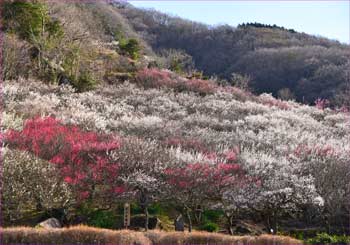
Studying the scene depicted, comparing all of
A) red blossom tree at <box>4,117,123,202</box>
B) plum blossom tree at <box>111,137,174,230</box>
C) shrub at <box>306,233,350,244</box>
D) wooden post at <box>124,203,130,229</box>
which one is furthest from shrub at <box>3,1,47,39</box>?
shrub at <box>306,233,350,244</box>

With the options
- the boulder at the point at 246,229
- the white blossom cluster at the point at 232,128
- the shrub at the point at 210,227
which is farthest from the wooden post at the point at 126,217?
the boulder at the point at 246,229

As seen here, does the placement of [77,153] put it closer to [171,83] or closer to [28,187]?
[28,187]

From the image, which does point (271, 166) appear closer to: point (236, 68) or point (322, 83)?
point (322, 83)

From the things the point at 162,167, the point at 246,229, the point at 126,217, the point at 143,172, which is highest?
the point at 162,167

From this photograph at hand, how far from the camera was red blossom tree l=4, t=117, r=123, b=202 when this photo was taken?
9914 millimetres

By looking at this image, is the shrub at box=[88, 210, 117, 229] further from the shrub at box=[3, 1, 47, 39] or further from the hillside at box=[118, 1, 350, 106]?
the hillside at box=[118, 1, 350, 106]

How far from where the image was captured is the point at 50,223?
9258mm

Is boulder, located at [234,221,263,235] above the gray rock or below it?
below

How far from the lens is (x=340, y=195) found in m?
10.9

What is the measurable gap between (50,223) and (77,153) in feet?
6.59

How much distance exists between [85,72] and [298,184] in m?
17.8

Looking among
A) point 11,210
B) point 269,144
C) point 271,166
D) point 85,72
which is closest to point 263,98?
point 85,72

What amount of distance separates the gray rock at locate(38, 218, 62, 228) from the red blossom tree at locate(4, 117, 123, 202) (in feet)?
2.27

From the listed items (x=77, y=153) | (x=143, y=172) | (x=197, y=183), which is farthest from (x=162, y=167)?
(x=77, y=153)
